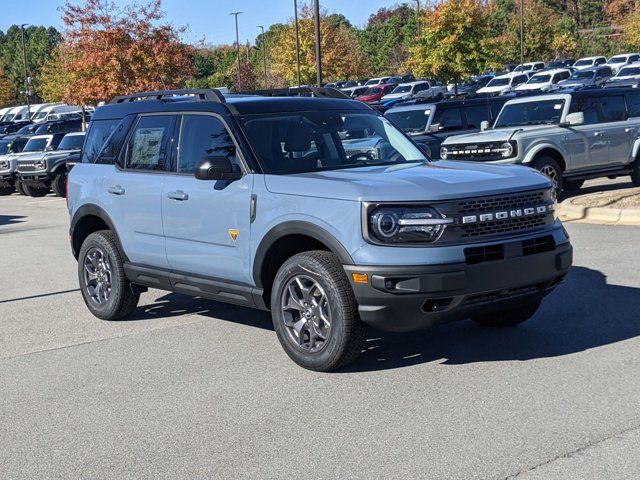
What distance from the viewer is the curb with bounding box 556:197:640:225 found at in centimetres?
1226

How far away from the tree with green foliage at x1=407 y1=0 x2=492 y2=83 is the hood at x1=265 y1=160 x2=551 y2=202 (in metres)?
32.3

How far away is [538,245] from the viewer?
20.7 feet

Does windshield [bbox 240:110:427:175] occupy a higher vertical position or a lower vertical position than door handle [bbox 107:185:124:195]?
higher

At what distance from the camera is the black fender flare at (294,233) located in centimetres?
604

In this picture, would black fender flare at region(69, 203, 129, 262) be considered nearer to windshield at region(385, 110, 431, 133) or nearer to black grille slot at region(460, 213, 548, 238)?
black grille slot at region(460, 213, 548, 238)

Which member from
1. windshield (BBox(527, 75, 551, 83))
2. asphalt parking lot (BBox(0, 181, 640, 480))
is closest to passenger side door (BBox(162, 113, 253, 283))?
asphalt parking lot (BBox(0, 181, 640, 480))

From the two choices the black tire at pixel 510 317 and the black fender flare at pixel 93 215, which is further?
the black fender flare at pixel 93 215

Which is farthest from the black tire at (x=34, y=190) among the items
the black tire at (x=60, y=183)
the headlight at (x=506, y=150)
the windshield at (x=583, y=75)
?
the windshield at (x=583, y=75)

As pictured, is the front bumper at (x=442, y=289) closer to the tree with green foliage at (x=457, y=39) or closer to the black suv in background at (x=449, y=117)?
the black suv in background at (x=449, y=117)

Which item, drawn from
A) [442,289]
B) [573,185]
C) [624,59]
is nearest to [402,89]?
[624,59]

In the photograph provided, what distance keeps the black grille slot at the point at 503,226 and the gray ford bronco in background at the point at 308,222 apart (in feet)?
0.03

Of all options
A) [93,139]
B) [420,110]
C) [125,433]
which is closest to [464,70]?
[420,110]

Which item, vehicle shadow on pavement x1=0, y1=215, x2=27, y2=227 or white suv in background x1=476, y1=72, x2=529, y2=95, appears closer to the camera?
vehicle shadow on pavement x1=0, y1=215, x2=27, y2=227

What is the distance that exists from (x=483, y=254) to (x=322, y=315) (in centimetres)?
116
